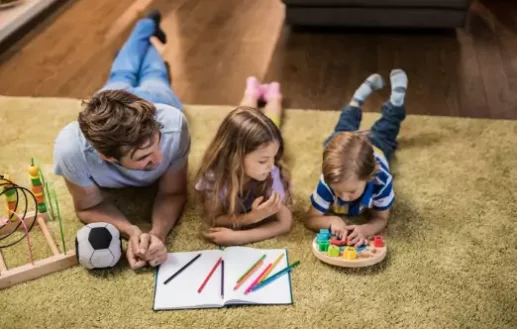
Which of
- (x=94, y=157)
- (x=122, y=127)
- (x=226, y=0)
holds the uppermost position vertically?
(x=122, y=127)

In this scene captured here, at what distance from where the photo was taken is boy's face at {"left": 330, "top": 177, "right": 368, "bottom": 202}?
1417mm

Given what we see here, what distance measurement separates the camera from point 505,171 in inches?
69.8

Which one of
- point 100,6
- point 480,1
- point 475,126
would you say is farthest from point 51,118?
point 480,1

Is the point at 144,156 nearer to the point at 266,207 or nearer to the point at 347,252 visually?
the point at 266,207

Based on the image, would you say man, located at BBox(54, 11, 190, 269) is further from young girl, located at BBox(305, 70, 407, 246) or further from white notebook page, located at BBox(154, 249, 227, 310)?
young girl, located at BBox(305, 70, 407, 246)

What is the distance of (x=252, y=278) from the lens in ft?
4.65

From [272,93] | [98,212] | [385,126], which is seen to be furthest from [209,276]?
[272,93]

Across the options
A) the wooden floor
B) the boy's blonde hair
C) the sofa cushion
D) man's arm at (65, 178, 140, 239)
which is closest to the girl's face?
the boy's blonde hair

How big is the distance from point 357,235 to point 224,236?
33cm

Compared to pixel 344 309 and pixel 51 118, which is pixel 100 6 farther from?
pixel 344 309

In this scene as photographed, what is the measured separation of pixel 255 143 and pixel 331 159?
186mm

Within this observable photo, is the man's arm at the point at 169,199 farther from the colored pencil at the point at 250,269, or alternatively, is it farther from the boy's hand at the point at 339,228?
the boy's hand at the point at 339,228

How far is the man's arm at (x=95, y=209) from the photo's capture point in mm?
1534

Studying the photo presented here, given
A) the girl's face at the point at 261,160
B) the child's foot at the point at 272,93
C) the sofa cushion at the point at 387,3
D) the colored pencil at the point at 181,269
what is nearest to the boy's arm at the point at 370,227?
the girl's face at the point at 261,160
